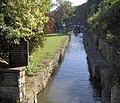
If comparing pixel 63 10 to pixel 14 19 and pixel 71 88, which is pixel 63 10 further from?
pixel 14 19

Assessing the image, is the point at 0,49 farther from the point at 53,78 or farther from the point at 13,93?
the point at 53,78

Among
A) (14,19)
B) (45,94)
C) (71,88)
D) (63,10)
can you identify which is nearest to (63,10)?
(63,10)

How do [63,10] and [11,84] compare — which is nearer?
[11,84]

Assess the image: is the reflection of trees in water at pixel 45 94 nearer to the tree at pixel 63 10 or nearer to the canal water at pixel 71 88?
the canal water at pixel 71 88

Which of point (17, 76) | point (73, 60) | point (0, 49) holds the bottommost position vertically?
point (73, 60)

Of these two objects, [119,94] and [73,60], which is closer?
[119,94]

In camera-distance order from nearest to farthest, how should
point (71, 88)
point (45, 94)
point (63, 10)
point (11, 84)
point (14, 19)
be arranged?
point (11, 84)
point (14, 19)
point (45, 94)
point (71, 88)
point (63, 10)

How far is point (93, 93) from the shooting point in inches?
677

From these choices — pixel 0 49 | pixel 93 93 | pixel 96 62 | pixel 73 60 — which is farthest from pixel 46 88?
pixel 73 60

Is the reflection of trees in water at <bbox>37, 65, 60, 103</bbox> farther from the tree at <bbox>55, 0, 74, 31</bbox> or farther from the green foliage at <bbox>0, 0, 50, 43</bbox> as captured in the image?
the tree at <bbox>55, 0, 74, 31</bbox>

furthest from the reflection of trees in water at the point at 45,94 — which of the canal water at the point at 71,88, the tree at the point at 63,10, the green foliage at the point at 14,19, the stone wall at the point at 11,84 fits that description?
the tree at the point at 63,10

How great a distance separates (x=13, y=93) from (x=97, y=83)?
890cm

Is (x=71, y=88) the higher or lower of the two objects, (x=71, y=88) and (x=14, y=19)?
the lower

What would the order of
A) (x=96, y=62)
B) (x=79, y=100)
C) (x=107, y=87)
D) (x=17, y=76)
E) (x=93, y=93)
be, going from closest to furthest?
(x=17, y=76)
(x=107, y=87)
(x=79, y=100)
(x=93, y=93)
(x=96, y=62)
